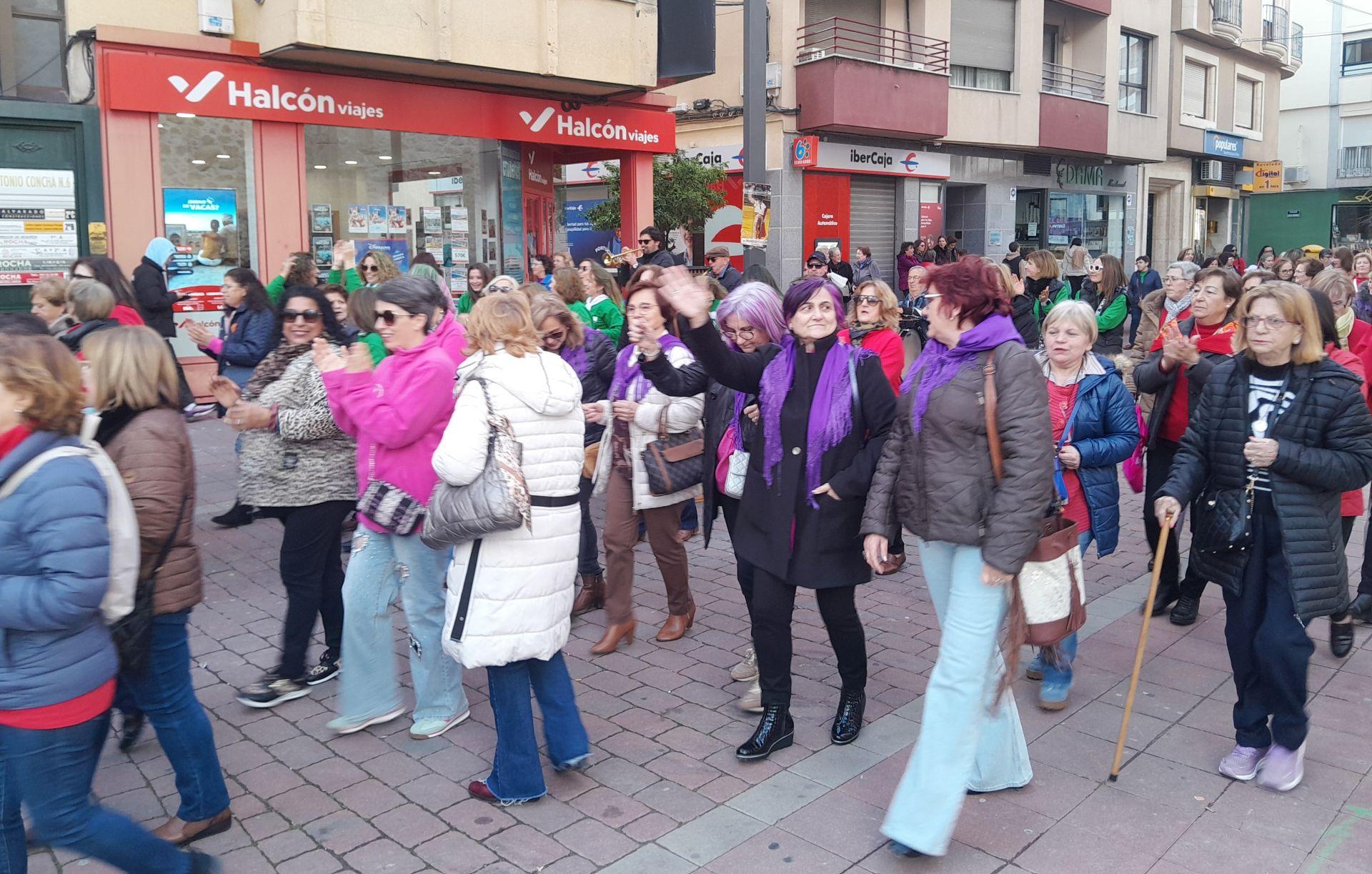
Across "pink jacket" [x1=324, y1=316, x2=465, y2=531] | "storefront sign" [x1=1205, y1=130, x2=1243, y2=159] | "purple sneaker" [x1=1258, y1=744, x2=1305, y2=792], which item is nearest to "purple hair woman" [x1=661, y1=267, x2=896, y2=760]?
"pink jacket" [x1=324, y1=316, x2=465, y2=531]

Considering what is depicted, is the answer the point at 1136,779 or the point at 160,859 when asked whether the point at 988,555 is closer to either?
the point at 1136,779

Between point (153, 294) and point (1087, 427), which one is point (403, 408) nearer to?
point (1087, 427)

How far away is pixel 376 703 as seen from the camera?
15.4 ft

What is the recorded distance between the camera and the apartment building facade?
139ft

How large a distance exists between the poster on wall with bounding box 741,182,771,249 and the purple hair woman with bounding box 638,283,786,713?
723 cm

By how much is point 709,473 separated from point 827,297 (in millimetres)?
1015

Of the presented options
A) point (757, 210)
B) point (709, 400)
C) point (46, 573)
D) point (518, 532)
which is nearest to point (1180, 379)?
point (709, 400)

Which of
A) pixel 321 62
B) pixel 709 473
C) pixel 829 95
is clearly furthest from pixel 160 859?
pixel 829 95

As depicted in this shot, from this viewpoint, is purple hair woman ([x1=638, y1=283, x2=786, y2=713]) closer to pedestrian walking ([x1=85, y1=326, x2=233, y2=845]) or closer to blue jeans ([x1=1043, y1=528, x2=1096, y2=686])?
blue jeans ([x1=1043, y1=528, x2=1096, y2=686])

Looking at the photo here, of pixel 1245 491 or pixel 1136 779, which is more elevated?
pixel 1245 491

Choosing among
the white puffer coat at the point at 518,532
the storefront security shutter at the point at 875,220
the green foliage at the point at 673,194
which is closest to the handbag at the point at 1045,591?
the white puffer coat at the point at 518,532

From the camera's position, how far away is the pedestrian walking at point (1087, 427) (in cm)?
501

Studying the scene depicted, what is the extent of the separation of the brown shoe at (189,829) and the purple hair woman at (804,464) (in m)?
1.92

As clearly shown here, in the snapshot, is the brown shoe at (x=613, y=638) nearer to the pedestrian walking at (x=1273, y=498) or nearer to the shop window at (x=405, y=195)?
the pedestrian walking at (x=1273, y=498)
